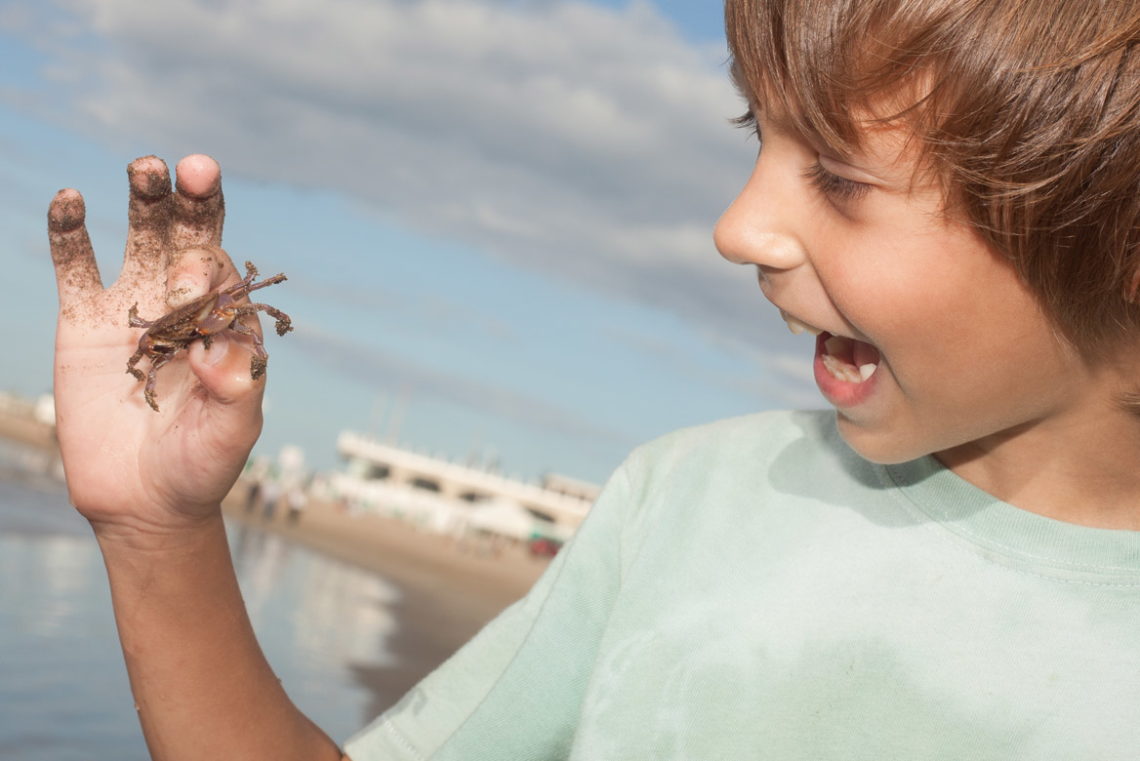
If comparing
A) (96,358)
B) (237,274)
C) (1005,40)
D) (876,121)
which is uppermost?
(1005,40)

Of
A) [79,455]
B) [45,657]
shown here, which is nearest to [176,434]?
[79,455]

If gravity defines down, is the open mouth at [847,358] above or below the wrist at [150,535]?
above

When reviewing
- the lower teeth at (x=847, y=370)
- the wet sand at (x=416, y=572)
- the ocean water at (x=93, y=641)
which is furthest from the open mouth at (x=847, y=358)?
the wet sand at (x=416, y=572)

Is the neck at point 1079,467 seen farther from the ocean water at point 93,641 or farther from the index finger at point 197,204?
the ocean water at point 93,641

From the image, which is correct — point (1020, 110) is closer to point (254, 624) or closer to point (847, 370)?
point (847, 370)

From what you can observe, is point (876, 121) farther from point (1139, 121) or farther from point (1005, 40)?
point (1139, 121)

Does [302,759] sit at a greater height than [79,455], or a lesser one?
lesser

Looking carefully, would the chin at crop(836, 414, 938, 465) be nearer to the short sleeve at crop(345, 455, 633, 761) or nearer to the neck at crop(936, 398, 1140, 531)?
the neck at crop(936, 398, 1140, 531)
